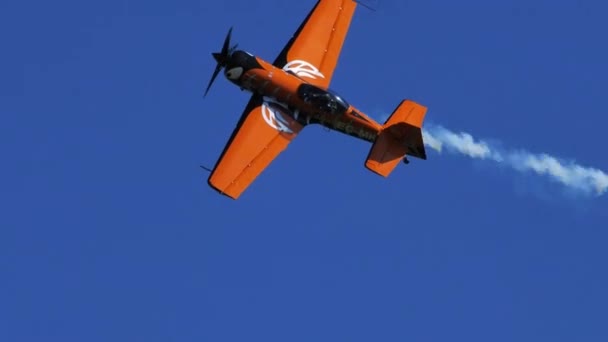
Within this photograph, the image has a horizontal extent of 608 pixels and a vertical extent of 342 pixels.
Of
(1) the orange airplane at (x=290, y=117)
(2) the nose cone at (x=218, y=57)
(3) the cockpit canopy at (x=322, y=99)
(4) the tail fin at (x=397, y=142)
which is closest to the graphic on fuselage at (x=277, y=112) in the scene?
(1) the orange airplane at (x=290, y=117)

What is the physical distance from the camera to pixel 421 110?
186ft

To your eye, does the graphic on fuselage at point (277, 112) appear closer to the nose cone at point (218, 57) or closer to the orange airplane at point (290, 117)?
the orange airplane at point (290, 117)


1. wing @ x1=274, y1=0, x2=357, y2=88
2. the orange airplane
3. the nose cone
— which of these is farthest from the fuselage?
wing @ x1=274, y1=0, x2=357, y2=88

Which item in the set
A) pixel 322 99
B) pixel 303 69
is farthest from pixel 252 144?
pixel 303 69

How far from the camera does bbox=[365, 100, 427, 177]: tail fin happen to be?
184 ft

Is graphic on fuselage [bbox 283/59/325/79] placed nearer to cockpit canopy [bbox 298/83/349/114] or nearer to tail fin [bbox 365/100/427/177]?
cockpit canopy [bbox 298/83/349/114]

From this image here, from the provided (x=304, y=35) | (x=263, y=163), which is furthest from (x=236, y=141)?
(x=304, y=35)

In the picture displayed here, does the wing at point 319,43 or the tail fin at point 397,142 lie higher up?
the wing at point 319,43

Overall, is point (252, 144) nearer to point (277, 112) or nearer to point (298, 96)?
point (277, 112)

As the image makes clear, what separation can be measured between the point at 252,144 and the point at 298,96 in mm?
2408

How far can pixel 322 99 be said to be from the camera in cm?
5625

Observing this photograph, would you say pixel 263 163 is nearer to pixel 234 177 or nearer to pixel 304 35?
pixel 234 177

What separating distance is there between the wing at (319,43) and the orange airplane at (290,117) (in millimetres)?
51

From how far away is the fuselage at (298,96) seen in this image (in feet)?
185
